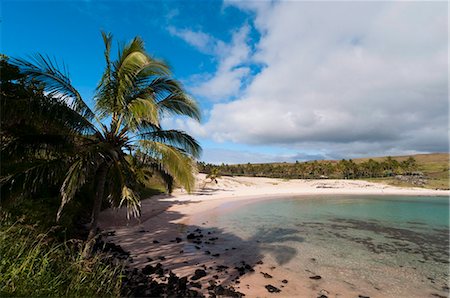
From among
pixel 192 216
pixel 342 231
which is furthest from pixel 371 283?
pixel 192 216

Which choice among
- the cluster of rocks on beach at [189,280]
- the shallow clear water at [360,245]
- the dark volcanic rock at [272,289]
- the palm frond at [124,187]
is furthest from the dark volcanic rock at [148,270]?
the shallow clear water at [360,245]

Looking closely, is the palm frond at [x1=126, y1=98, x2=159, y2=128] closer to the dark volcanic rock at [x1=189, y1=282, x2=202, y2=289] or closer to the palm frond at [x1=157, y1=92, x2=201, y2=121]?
the palm frond at [x1=157, y1=92, x2=201, y2=121]

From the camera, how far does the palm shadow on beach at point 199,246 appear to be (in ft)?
32.3

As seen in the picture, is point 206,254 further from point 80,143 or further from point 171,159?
point 80,143

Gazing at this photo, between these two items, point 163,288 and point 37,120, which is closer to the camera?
point 37,120

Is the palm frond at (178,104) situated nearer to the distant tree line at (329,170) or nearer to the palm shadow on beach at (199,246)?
the palm shadow on beach at (199,246)

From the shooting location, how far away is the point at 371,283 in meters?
9.32

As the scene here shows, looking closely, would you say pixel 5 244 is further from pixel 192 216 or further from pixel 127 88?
pixel 192 216

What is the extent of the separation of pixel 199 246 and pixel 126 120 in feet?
27.2

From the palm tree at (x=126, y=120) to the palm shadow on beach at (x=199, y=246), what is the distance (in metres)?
4.06

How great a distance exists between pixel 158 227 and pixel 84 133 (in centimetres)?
1096

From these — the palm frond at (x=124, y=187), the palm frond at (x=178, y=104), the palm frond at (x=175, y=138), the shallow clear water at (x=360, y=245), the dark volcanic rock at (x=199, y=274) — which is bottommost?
the shallow clear water at (x=360, y=245)

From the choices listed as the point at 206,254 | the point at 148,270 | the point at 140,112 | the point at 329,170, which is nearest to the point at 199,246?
the point at 206,254

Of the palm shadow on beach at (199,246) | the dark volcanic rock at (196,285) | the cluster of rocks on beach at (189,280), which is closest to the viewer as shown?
the cluster of rocks on beach at (189,280)
